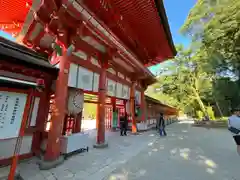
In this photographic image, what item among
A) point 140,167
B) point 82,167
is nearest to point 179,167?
point 140,167

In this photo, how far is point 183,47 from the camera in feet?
63.2

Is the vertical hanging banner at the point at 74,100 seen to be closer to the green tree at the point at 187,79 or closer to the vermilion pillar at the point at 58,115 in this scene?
the vermilion pillar at the point at 58,115

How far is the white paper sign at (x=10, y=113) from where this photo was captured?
8.23ft

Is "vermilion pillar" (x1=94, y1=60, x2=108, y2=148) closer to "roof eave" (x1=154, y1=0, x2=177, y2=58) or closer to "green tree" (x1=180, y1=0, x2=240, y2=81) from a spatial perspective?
"roof eave" (x1=154, y1=0, x2=177, y2=58)

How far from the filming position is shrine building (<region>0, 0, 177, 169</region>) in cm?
331

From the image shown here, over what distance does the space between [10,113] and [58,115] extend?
125 cm

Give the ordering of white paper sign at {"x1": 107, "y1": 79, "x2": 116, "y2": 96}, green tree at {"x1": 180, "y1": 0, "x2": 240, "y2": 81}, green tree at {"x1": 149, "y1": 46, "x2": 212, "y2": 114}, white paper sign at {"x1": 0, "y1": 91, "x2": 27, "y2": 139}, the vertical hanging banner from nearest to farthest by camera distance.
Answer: white paper sign at {"x1": 0, "y1": 91, "x2": 27, "y2": 139}
the vertical hanging banner
white paper sign at {"x1": 107, "y1": 79, "x2": 116, "y2": 96}
green tree at {"x1": 180, "y1": 0, "x2": 240, "y2": 81}
green tree at {"x1": 149, "y1": 46, "x2": 212, "y2": 114}

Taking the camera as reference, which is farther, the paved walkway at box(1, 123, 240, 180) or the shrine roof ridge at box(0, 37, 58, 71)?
the paved walkway at box(1, 123, 240, 180)

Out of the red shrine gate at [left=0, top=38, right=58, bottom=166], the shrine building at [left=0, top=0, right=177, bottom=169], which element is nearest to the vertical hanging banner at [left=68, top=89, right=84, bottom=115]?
the shrine building at [left=0, top=0, right=177, bottom=169]

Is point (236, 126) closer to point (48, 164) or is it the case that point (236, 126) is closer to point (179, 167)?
point (179, 167)

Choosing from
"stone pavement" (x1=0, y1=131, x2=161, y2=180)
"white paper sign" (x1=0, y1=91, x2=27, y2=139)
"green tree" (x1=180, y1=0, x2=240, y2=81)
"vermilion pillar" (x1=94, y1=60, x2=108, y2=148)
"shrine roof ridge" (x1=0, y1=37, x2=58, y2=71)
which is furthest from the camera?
"green tree" (x1=180, y1=0, x2=240, y2=81)

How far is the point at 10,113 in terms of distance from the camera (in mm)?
2602

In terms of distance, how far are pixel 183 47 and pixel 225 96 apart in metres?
10.3

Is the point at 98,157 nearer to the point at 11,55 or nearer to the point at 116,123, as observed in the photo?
the point at 11,55
